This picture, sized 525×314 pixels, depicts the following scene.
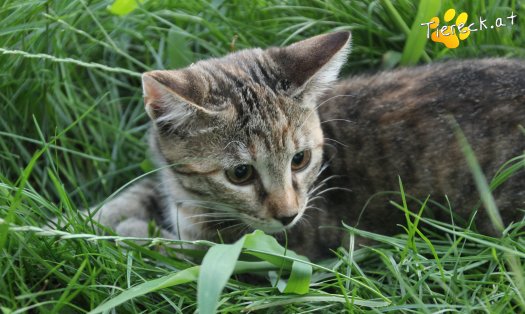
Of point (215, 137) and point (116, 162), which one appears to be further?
point (116, 162)

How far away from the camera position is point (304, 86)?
259 cm

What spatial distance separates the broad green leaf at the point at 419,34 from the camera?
9.89ft

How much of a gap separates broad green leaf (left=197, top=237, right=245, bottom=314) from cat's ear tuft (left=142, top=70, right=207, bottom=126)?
604 millimetres

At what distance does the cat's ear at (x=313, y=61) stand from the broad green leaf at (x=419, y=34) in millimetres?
573

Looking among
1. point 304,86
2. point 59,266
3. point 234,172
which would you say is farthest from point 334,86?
point 59,266

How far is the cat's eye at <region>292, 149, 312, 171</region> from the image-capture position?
2.66m

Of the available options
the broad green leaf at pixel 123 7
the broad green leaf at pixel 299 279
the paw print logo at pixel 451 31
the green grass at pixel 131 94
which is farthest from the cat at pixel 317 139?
the broad green leaf at pixel 123 7

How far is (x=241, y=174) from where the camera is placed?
8.39ft

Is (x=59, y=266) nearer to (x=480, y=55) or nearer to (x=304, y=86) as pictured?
(x=304, y=86)

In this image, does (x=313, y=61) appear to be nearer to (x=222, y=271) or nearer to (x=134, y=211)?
(x=222, y=271)

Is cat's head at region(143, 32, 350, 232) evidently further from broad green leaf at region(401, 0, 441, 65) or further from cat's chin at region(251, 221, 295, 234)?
broad green leaf at region(401, 0, 441, 65)

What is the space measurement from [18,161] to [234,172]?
3.91 ft

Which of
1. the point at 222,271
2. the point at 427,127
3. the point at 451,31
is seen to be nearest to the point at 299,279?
the point at 222,271

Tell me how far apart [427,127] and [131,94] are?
155 cm
